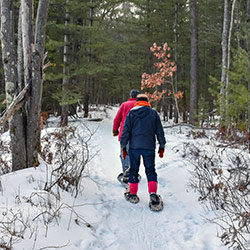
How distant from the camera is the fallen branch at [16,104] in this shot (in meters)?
3.97

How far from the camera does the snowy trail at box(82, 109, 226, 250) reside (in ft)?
9.34

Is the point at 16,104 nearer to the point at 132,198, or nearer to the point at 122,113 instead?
the point at 122,113

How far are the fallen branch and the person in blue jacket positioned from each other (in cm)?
205

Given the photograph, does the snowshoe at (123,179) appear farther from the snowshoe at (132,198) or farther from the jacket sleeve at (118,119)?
the jacket sleeve at (118,119)

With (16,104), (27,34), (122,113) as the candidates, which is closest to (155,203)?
(122,113)

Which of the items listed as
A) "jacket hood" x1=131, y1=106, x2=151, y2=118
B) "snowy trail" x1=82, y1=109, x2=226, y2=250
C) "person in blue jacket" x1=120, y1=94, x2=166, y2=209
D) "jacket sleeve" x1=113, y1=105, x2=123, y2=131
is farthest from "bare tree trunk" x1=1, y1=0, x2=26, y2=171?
"jacket hood" x1=131, y1=106, x2=151, y2=118

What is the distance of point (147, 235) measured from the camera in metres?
3.05

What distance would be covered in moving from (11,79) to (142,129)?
109 inches

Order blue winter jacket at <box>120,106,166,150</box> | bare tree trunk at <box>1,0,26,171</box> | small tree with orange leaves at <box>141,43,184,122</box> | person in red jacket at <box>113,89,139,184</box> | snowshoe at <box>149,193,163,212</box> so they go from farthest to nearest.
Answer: small tree with orange leaves at <box>141,43,184,122</box>
person in red jacket at <box>113,89,139,184</box>
bare tree trunk at <box>1,0,26,171</box>
blue winter jacket at <box>120,106,166,150</box>
snowshoe at <box>149,193,163,212</box>

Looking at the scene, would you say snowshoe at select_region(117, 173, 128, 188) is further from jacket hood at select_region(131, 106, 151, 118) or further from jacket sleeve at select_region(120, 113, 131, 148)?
jacket hood at select_region(131, 106, 151, 118)

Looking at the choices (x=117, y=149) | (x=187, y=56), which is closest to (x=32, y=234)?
(x=117, y=149)

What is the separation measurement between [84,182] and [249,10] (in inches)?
401

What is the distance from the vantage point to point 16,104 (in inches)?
163

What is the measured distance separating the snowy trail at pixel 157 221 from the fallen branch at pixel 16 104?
2.25 meters
